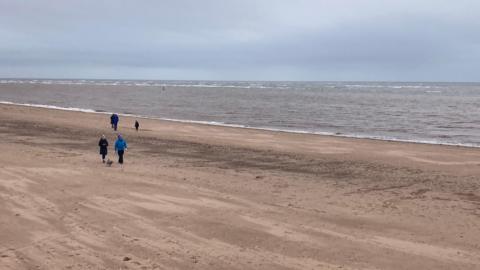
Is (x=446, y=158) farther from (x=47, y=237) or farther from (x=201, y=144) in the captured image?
(x=47, y=237)

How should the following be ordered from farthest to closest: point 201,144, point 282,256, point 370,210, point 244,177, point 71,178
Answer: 1. point 201,144
2. point 244,177
3. point 71,178
4. point 370,210
5. point 282,256

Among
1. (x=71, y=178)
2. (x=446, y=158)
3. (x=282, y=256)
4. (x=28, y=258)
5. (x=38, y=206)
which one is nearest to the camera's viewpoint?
(x=28, y=258)

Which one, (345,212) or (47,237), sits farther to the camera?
(345,212)

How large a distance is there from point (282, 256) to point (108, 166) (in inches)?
424

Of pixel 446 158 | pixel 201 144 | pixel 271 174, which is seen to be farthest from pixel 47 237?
pixel 446 158

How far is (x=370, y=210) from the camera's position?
13250 millimetres

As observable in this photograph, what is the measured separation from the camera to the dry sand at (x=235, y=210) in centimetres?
938

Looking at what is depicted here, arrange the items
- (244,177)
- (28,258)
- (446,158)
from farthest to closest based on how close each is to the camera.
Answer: (446,158) → (244,177) → (28,258)

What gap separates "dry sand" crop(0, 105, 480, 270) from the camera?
938 cm

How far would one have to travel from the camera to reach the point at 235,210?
12680 millimetres

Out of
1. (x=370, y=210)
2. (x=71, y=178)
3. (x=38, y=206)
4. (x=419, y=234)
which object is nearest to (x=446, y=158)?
(x=370, y=210)

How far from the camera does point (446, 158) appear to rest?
23.5 metres

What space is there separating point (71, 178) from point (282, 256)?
29.3 ft

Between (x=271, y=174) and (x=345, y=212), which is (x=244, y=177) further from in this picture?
(x=345, y=212)
